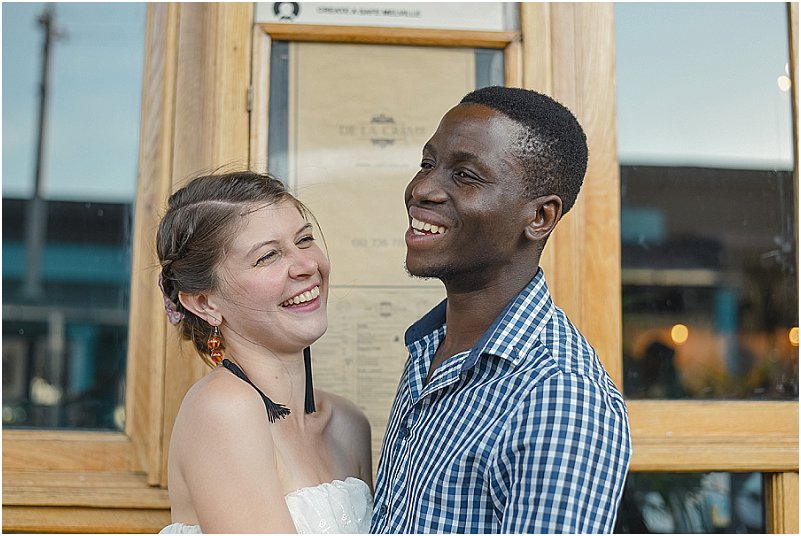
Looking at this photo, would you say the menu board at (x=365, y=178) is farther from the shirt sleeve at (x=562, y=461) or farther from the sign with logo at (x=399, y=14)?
the shirt sleeve at (x=562, y=461)

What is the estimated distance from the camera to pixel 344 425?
5.54ft

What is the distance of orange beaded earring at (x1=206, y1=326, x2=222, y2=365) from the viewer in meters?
1.54

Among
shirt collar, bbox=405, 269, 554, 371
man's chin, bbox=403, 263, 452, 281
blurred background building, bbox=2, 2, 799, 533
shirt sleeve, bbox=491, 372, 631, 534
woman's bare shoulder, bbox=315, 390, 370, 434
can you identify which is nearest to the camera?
shirt sleeve, bbox=491, 372, 631, 534

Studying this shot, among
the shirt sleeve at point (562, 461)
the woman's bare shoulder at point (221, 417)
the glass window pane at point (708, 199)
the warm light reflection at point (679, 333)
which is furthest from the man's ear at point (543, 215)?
the warm light reflection at point (679, 333)

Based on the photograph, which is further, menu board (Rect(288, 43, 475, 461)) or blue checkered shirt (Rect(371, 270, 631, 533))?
menu board (Rect(288, 43, 475, 461))

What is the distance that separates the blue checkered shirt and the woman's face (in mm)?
223

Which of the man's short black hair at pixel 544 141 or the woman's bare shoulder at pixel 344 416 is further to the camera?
the woman's bare shoulder at pixel 344 416

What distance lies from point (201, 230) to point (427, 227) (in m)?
0.39

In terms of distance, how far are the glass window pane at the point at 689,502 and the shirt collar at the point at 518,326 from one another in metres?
0.97

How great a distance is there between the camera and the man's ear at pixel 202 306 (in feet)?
5.00

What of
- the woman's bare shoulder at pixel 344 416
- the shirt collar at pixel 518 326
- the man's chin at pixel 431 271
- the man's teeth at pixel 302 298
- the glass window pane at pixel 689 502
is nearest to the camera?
the shirt collar at pixel 518 326

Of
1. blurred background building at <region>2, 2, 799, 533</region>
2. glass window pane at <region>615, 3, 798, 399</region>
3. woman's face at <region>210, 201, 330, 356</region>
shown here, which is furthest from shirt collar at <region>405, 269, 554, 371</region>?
glass window pane at <region>615, 3, 798, 399</region>

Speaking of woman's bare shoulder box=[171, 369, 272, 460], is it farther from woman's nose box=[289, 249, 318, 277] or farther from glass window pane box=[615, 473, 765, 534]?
glass window pane box=[615, 473, 765, 534]

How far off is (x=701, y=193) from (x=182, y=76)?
51.2 inches
